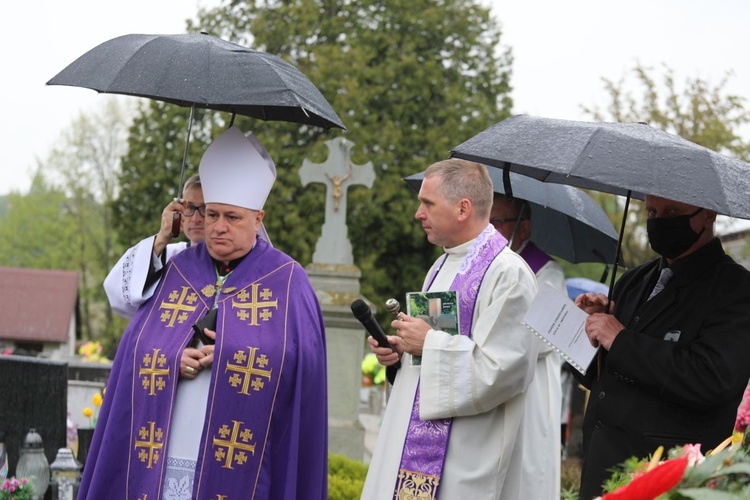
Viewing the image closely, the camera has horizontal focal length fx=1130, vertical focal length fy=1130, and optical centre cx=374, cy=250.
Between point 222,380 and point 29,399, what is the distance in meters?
3.58

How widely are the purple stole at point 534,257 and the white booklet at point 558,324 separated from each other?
1846 millimetres

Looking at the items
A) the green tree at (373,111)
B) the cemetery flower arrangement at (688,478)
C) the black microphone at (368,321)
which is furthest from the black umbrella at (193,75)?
the green tree at (373,111)

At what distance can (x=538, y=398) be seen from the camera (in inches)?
215

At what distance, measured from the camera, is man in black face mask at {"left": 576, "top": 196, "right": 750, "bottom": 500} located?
4.30 metres

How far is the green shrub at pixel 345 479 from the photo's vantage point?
28.7 ft

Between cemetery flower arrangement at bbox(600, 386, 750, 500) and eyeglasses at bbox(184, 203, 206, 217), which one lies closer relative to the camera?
cemetery flower arrangement at bbox(600, 386, 750, 500)

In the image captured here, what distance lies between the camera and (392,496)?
4.93 m

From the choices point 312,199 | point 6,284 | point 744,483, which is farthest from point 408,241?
point 744,483

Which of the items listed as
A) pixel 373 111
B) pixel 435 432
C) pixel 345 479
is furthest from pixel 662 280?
pixel 373 111

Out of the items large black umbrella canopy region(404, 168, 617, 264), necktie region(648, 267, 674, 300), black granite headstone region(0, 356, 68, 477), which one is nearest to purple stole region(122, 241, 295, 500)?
necktie region(648, 267, 674, 300)

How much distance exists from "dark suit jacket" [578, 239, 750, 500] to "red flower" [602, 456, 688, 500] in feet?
7.18

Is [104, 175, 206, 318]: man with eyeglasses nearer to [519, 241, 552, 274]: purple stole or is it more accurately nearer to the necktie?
the necktie

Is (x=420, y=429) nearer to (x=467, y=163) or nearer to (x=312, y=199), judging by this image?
(x=467, y=163)

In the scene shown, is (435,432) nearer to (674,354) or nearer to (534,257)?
(674,354)
